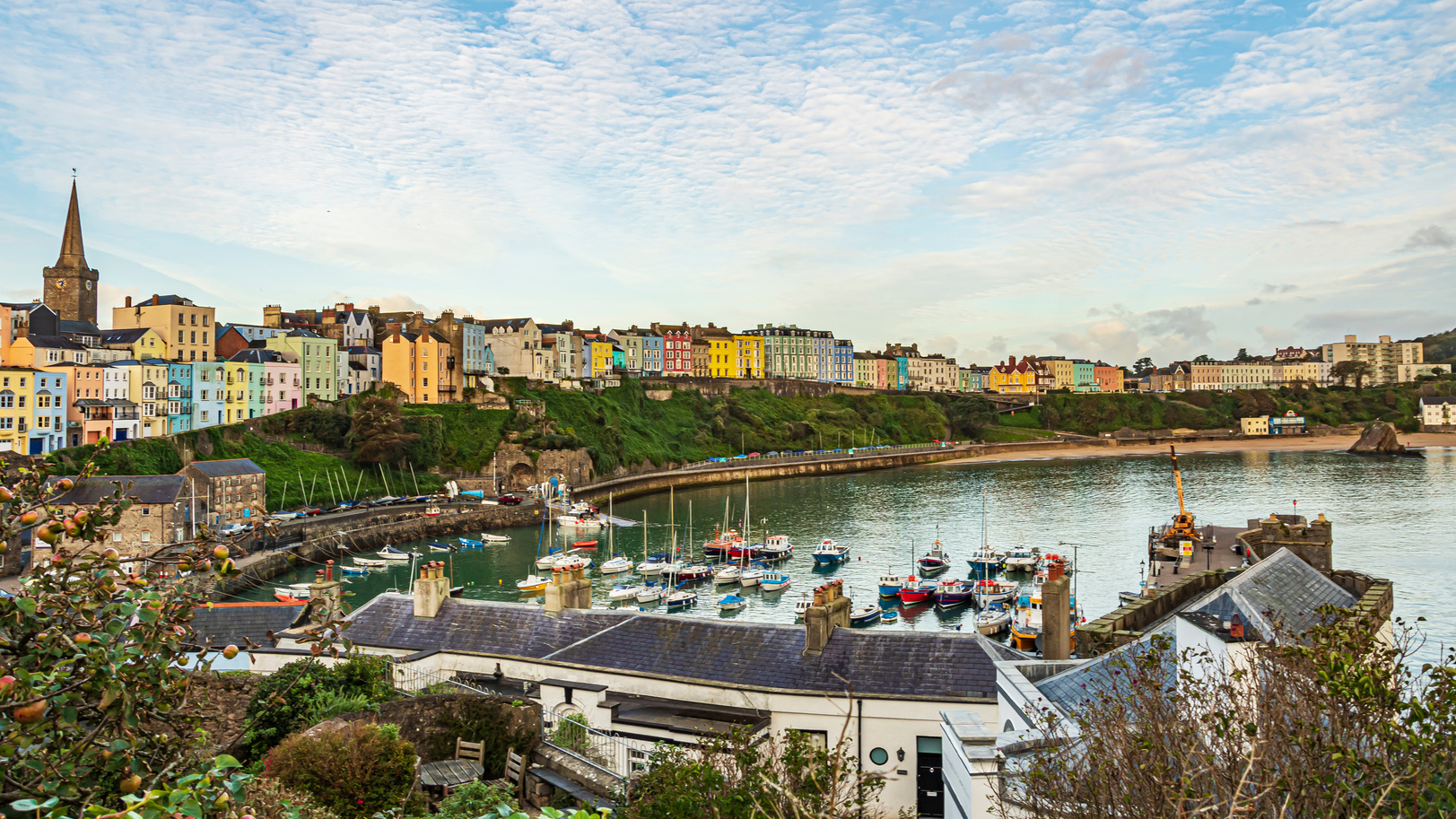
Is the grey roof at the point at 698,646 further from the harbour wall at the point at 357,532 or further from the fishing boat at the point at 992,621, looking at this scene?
the harbour wall at the point at 357,532

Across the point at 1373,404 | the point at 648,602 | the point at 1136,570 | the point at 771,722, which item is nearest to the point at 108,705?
the point at 771,722

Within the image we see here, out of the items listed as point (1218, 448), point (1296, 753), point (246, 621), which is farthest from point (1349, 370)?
point (1296, 753)

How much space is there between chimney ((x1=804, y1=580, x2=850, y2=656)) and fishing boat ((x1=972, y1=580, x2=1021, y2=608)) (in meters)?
25.1

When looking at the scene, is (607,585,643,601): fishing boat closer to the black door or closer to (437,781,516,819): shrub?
the black door

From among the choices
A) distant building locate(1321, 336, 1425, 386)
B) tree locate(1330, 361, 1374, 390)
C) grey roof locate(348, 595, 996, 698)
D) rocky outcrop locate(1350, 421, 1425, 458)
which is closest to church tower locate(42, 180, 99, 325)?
grey roof locate(348, 595, 996, 698)

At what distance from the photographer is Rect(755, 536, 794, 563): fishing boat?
5138cm

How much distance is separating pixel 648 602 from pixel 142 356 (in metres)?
48.7

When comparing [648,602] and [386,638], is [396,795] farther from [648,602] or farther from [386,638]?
[648,602]

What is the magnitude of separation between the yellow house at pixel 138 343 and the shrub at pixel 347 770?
225 ft

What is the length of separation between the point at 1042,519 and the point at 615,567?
103 feet

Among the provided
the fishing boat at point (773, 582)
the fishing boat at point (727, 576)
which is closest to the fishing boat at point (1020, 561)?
the fishing boat at point (773, 582)

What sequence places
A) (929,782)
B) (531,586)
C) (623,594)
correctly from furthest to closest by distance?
(531,586) < (623,594) < (929,782)

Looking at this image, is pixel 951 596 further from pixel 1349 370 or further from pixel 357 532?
pixel 1349 370

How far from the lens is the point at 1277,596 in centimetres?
1423
